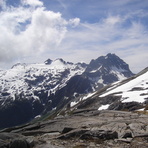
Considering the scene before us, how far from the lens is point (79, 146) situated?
2488cm

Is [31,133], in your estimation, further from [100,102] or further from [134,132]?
[100,102]

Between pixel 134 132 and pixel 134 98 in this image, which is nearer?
pixel 134 132

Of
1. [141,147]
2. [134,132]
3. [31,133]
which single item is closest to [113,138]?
[134,132]

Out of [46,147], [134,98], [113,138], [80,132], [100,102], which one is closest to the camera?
[46,147]

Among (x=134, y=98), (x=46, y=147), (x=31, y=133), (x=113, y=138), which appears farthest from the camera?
(x=134, y=98)

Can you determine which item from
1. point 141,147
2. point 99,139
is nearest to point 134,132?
point 99,139

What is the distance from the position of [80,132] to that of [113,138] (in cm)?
518

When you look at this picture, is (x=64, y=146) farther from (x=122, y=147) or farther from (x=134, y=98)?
(x=134, y=98)

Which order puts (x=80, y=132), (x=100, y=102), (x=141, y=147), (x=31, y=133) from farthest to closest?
(x=100, y=102) < (x=31, y=133) < (x=80, y=132) < (x=141, y=147)

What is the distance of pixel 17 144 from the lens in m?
24.0

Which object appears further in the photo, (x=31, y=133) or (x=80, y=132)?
(x=31, y=133)

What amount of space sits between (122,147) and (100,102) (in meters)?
114

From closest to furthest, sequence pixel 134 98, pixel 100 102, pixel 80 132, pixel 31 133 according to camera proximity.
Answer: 1. pixel 80 132
2. pixel 31 133
3. pixel 134 98
4. pixel 100 102

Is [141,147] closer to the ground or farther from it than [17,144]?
closer to the ground
